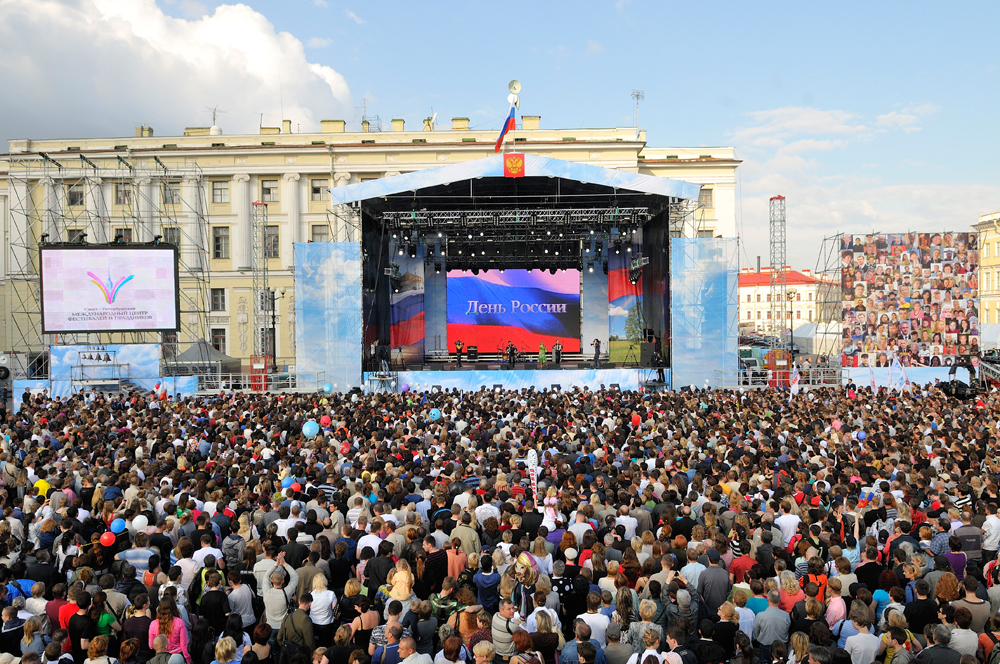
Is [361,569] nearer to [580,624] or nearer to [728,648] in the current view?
[580,624]

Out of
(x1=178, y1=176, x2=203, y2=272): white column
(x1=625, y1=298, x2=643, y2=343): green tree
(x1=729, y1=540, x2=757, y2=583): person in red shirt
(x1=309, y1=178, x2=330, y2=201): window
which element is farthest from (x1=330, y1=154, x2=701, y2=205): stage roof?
(x1=178, y1=176, x2=203, y2=272): white column

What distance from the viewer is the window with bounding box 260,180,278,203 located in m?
40.8

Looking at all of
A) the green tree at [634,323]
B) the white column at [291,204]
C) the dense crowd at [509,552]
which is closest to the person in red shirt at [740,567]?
the dense crowd at [509,552]

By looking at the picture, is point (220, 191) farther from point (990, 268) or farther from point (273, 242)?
point (990, 268)

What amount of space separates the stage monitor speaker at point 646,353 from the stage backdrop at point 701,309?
2563 mm

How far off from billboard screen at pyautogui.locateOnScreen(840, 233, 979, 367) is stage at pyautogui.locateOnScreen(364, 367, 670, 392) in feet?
32.3

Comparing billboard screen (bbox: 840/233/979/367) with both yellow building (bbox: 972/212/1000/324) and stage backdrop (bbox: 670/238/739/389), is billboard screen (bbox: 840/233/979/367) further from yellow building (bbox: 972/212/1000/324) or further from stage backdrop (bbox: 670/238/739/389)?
yellow building (bbox: 972/212/1000/324)

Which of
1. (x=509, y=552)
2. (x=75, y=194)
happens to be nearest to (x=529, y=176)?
(x=509, y=552)

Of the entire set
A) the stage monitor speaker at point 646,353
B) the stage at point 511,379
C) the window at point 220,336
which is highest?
the window at point 220,336

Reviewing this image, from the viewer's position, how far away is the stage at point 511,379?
25969mm

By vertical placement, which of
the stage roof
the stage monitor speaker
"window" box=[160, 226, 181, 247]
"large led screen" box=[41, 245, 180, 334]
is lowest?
the stage monitor speaker

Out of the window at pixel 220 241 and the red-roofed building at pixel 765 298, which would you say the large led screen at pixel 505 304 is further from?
the red-roofed building at pixel 765 298

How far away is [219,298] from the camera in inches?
1609

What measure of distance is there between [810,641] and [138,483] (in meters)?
7.97
